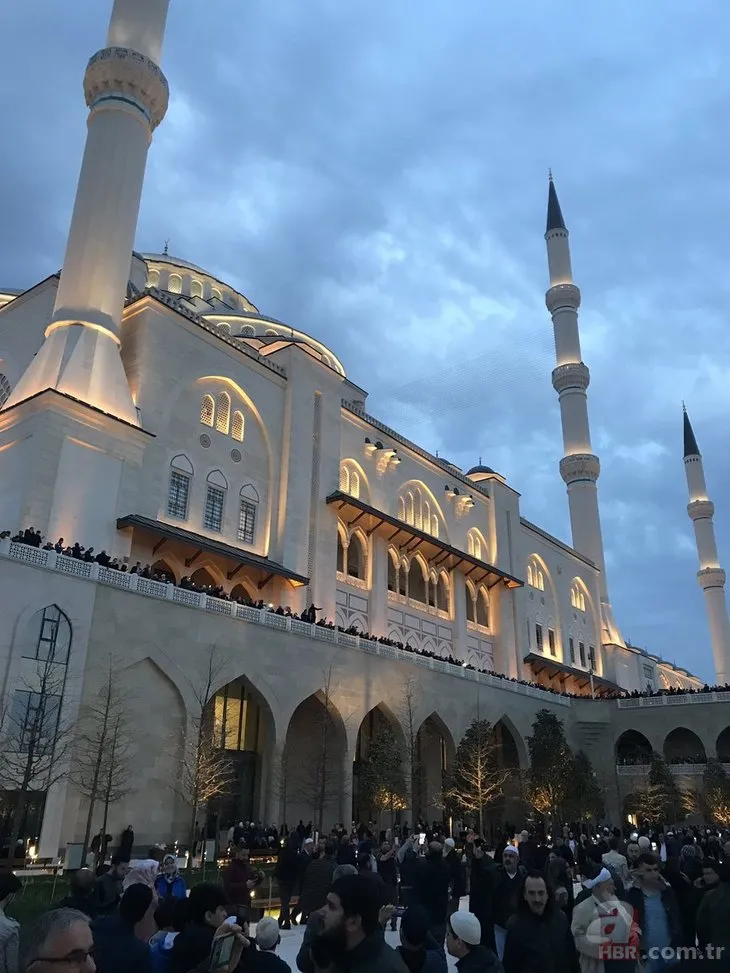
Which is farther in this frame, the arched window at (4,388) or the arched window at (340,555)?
the arched window at (340,555)

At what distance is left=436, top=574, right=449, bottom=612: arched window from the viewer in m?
41.9

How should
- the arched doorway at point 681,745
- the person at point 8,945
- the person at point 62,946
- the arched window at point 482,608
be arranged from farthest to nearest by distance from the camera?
the arched window at point 482,608 < the arched doorway at point 681,745 < the person at point 8,945 < the person at point 62,946

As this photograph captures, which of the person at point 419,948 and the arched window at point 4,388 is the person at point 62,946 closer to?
the person at point 419,948

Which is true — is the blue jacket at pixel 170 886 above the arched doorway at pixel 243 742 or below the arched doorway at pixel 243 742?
below

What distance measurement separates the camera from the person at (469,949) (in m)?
4.22

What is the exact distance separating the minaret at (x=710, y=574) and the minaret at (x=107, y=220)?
53140 mm

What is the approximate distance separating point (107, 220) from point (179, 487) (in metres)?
9.75

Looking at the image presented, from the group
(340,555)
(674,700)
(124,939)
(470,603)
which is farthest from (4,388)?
(674,700)

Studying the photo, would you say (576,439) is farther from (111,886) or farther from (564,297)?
(111,886)

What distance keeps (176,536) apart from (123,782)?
855 centimetres

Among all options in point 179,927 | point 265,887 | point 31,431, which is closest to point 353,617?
point 31,431

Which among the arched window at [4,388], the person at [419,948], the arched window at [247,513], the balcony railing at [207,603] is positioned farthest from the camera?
the arched window at [247,513]

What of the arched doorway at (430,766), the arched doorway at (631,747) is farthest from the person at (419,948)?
the arched doorway at (631,747)

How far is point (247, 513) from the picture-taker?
31.2 metres
